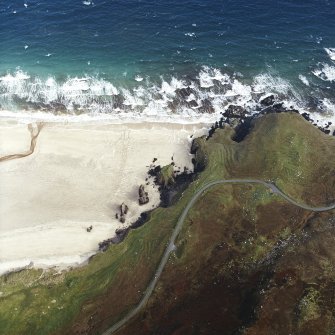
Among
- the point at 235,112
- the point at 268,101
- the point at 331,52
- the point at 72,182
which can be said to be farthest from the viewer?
the point at 331,52

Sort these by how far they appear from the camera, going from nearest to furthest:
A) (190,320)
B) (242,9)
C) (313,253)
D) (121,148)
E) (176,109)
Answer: (190,320), (313,253), (121,148), (176,109), (242,9)

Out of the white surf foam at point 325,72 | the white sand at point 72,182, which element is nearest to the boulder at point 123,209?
the white sand at point 72,182

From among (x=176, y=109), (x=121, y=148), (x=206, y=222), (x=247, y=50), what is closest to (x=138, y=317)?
(x=206, y=222)

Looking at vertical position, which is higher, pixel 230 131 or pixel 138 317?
pixel 230 131

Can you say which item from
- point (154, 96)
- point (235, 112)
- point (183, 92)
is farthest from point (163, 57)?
point (235, 112)

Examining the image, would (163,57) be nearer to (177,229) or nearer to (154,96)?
(154,96)

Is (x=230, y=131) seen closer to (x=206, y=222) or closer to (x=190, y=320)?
(x=206, y=222)
